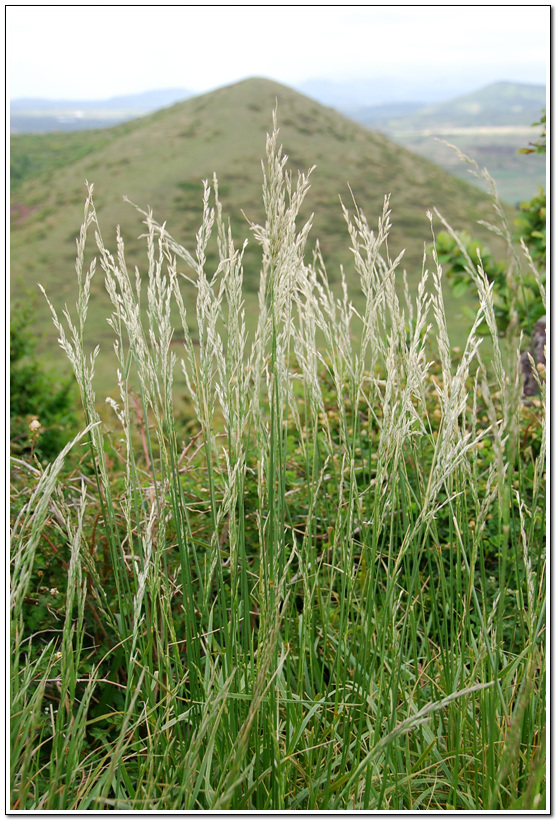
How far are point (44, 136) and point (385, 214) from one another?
16770 millimetres

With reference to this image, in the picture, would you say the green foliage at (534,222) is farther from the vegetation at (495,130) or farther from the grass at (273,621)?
the grass at (273,621)

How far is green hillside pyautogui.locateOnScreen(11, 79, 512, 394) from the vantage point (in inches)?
335

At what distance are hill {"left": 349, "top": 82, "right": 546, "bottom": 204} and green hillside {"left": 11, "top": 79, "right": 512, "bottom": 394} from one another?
1.07m

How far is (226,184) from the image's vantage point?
8.83 meters

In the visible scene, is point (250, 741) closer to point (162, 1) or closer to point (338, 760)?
point (338, 760)

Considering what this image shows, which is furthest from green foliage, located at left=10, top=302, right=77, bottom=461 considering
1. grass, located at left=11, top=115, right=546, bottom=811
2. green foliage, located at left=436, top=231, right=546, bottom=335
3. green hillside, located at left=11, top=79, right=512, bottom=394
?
grass, located at left=11, top=115, right=546, bottom=811

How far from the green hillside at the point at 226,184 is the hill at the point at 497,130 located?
1.07m

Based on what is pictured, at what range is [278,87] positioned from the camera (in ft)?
37.4

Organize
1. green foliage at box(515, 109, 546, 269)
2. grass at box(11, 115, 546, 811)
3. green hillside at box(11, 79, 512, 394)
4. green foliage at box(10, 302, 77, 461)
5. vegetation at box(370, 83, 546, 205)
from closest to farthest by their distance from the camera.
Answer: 1. grass at box(11, 115, 546, 811)
2. vegetation at box(370, 83, 546, 205)
3. green foliage at box(515, 109, 546, 269)
4. green foliage at box(10, 302, 77, 461)
5. green hillside at box(11, 79, 512, 394)

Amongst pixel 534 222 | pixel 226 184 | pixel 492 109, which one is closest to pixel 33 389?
pixel 534 222

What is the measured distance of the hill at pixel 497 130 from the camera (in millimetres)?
3555

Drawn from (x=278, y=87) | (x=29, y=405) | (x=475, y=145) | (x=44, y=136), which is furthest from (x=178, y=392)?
(x=44, y=136)

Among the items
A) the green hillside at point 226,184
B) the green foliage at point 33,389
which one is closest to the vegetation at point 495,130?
the green hillside at point 226,184

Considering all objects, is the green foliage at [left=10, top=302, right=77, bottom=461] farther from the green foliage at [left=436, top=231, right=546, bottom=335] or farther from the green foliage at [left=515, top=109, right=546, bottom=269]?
the green foliage at [left=515, top=109, right=546, bottom=269]
